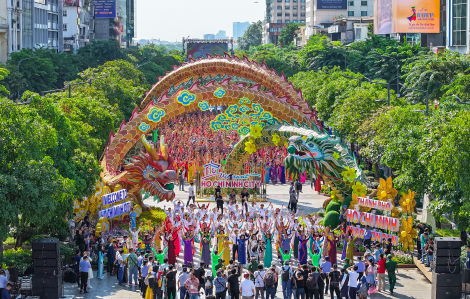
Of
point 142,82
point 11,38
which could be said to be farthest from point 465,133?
point 11,38

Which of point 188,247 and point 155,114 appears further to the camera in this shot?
point 155,114

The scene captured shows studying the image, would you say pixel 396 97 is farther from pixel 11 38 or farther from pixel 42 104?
pixel 11 38

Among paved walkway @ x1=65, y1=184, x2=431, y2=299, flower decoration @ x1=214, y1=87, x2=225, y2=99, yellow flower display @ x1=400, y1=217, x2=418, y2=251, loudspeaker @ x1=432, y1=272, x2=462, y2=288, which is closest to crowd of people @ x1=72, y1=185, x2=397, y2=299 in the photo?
paved walkway @ x1=65, y1=184, x2=431, y2=299

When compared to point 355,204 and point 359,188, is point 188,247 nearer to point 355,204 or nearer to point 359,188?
point 355,204

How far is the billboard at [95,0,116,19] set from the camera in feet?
405

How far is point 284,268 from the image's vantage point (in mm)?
17906

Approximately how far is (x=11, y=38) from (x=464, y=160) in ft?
192

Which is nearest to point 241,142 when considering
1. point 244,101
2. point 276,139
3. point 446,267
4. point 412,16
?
point 244,101

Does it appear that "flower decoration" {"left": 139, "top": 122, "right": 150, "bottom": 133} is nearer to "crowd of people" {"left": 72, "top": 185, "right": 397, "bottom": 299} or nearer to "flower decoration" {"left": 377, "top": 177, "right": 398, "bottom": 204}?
"crowd of people" {"left": 72, "top": 185, "right": 397, "bottom": 299}

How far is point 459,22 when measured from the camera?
57562 millimetres

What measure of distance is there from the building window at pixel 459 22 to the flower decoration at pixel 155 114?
36807 mm

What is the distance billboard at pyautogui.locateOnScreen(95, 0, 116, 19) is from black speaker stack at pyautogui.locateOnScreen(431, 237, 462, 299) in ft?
368

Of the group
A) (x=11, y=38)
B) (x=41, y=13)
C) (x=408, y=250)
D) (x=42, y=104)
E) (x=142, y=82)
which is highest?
(x=41, y=13)

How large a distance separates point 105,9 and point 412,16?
218 feet
